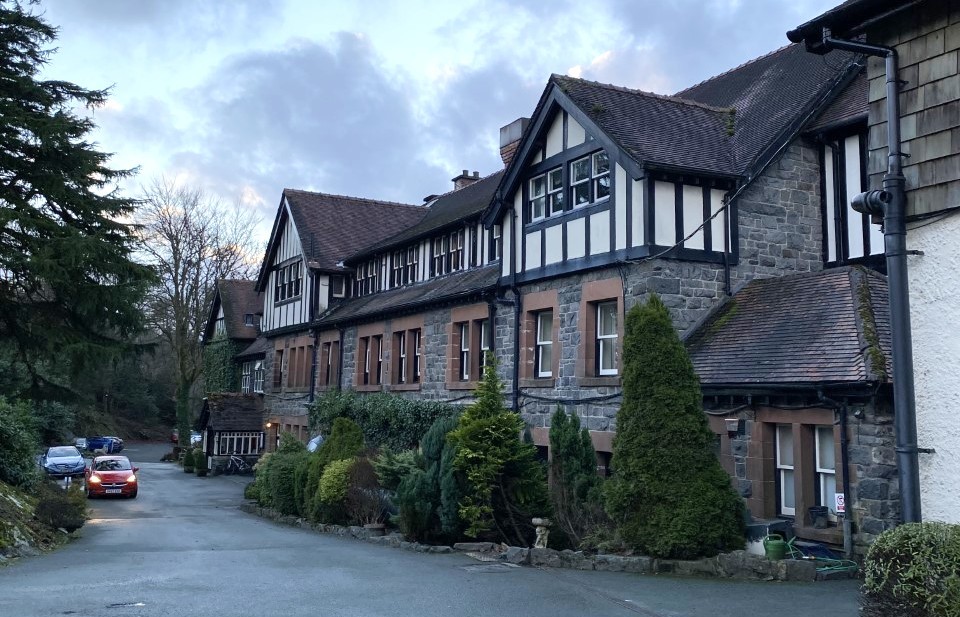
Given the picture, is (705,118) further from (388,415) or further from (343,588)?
(343,588)

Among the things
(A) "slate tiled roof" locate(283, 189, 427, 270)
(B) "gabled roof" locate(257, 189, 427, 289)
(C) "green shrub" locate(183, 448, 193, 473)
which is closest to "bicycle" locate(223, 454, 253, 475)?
(C) "green shrub" locate(183, 448, 193, 473)

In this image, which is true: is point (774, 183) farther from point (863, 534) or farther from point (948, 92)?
point (948, 92)

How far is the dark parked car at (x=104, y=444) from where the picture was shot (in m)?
62.1

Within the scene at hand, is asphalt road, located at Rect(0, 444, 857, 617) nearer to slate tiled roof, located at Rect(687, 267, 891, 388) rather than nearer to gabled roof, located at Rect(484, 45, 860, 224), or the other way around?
slate tiled roof, located at Rect(687, 267, 891, 388)

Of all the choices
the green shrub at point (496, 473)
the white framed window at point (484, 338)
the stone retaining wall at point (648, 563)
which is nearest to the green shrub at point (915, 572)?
the stone retaining wall at point (648, 563)

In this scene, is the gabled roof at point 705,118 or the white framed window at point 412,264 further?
the white framed window at point 412,264

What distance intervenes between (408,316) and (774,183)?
12.5 metres

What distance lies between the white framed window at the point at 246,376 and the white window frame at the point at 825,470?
118 ft

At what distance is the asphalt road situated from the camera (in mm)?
10219

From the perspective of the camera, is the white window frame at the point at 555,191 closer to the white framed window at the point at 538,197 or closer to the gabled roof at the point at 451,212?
the white framed window at the point at 538,197

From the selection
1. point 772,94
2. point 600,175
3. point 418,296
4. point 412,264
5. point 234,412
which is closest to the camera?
point 600,175

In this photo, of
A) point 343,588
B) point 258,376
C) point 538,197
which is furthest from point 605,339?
point 258,376

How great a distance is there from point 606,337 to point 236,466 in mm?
30348

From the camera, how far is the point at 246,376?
47.0 meters
